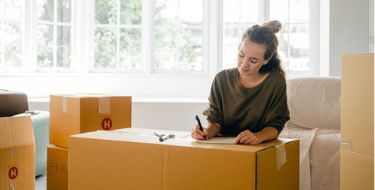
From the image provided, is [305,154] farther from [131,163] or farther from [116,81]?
[116,81]

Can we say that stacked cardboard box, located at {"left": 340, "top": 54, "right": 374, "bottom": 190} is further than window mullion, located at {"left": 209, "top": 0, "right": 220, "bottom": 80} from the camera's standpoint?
No

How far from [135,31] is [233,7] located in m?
0.96

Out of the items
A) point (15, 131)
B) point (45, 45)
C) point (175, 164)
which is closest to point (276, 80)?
point (175, 164)

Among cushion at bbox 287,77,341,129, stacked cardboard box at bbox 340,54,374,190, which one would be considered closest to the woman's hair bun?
stacked cardboard box at bbox 340,54,374,190

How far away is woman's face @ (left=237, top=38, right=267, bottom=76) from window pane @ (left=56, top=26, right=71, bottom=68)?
3004 mm

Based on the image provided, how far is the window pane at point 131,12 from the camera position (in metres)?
4.45

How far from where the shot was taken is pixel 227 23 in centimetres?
442

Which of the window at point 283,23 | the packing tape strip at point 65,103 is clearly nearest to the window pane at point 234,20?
the window at point 283,23

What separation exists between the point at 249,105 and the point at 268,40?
26 centimetres

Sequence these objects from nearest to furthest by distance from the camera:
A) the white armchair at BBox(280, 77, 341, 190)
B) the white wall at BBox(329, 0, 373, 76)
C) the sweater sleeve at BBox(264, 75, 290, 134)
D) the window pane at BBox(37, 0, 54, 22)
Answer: the sweater sleeve at BBox(264, 75, 290, 134) → the white armchair at BBox(280, 77, 341, 190) → the white wall at BBox(329, 0, 373, 76) → the window pane at BBox(37, 0, 54, 22)

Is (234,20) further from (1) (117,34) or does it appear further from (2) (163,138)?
(2) (163,138)

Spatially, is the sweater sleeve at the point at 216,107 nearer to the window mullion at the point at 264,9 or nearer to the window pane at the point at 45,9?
the window mullion at the point at 264,9

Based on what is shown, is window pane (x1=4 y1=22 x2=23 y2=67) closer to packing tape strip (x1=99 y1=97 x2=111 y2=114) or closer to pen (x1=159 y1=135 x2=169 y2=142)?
packing tape strip (x1=99 y1=97 x2=111 y2=114)

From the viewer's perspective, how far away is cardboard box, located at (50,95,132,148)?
95.8 inches
